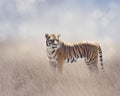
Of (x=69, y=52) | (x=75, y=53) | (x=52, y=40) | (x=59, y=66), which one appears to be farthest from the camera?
(x=75, y=53)

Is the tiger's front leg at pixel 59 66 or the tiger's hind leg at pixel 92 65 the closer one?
the tiger's front leg at pixel 59 66

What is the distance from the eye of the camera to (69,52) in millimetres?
Result: 18031

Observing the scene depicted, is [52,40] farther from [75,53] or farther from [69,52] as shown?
[75,53]

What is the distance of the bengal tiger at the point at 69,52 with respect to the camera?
17062mm

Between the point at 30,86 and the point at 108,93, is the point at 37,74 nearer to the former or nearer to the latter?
the point at 30,86

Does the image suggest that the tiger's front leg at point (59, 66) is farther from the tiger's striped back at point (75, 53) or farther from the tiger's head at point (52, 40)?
the tiger's head at point (52, 40)

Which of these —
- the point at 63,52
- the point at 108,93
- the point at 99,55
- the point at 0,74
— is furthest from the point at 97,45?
the point at 0,74

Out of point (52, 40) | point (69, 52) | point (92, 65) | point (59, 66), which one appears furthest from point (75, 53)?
point (52, 40)

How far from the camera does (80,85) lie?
16.8 meters

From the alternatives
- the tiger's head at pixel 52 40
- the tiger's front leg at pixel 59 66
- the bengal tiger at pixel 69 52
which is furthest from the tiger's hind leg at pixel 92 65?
the tiger's head at pixel 52 40

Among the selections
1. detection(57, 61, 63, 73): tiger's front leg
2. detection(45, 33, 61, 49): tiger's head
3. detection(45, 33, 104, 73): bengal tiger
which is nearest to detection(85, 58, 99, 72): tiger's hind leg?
detection(45, 33, 104, 73): bengal tiger

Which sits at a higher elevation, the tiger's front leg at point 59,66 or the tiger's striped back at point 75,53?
the tiger's striped back at point 75,53

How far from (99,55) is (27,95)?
11.7 feet

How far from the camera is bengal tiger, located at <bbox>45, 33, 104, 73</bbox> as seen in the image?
1706 cm
